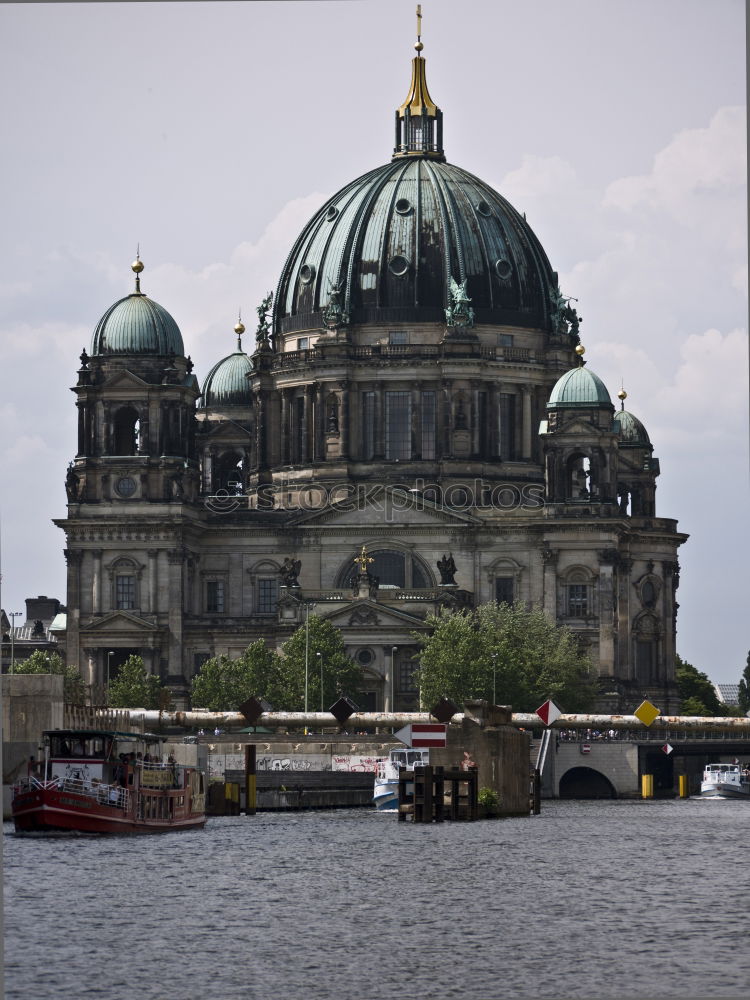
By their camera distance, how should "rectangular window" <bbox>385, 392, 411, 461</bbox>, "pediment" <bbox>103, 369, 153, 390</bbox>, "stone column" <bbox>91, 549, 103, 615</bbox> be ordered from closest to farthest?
1. "stone column" <bbox>91, 549, 103, 615</bbox>
2. "pediment" <bbox>103, 369, 153, 390</bbox>
3. "rectangular window" <bbox>385, 392, 411, 461</bbox>

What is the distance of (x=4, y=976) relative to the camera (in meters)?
54.8

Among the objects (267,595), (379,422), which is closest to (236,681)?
(267,595)

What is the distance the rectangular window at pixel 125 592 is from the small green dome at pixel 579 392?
28034mm

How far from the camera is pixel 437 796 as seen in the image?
10644cm

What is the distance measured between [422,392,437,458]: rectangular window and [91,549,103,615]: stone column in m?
23.0

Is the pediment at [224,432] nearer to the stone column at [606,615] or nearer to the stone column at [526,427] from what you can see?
the stone column at [526,427]

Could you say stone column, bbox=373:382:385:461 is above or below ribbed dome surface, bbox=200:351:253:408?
below

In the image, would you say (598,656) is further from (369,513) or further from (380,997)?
(380,997)

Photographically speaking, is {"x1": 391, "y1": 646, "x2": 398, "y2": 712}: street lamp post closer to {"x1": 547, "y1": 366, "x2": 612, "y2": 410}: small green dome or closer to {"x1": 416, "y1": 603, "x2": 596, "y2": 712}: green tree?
{"x1": 416, "y1": 603, "x2": 596, "y2": 712}: green tree

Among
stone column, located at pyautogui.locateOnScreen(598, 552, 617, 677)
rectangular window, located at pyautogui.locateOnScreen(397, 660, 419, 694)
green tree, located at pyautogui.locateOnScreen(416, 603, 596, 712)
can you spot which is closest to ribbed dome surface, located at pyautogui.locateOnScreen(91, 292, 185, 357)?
rectangular window, located at pyautogui.locateOnScreen(397, 660, 419, 694)

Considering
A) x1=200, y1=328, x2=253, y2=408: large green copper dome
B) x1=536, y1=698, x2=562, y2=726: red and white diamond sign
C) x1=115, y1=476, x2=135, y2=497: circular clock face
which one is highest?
x1=200, y1=328, x2=253, y2=408: large green copper dome

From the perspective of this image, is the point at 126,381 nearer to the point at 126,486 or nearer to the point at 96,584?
the point at 126,486

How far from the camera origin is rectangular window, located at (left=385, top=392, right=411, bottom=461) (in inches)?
7047

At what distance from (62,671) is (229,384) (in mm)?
39375
